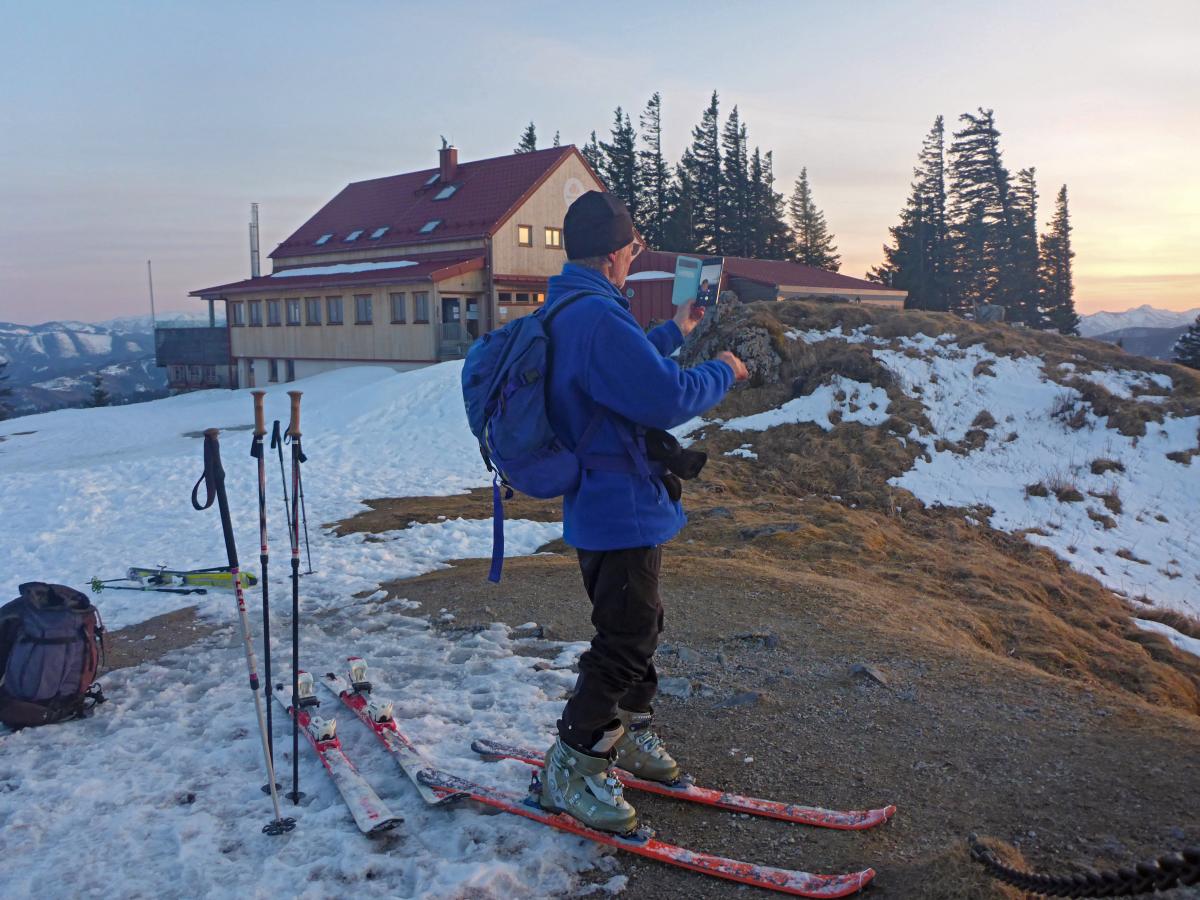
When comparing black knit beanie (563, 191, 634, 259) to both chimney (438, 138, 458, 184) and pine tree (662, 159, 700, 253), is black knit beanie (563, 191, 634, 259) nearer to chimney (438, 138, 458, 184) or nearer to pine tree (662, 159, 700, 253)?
chimney (438, 138, 458, 184)

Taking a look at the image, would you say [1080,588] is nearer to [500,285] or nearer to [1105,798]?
[1105,798]

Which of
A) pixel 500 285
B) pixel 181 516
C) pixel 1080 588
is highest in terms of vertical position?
pixel 500 285

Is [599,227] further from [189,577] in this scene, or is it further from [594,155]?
[594,155]

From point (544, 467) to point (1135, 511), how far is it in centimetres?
1350

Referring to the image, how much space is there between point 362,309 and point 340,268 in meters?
4.16

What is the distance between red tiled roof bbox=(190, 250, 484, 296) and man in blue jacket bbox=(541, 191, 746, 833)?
2774 centimetres

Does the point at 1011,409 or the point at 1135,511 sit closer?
the point at 1135,511

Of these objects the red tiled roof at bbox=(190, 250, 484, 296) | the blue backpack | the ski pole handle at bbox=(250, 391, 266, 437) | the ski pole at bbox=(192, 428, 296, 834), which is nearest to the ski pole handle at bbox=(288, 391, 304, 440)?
the ski pole handle at bbox=(250, 391, 266, 437)

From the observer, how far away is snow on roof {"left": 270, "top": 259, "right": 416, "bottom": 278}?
113 ft

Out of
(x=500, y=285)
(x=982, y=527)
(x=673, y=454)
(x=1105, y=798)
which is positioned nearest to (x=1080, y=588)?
(x=982, y=527)

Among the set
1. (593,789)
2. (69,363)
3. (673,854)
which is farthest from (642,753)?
(69,363)

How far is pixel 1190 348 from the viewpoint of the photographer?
133ft

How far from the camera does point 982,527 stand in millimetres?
12406

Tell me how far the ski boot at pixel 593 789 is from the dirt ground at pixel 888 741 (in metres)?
0.19
